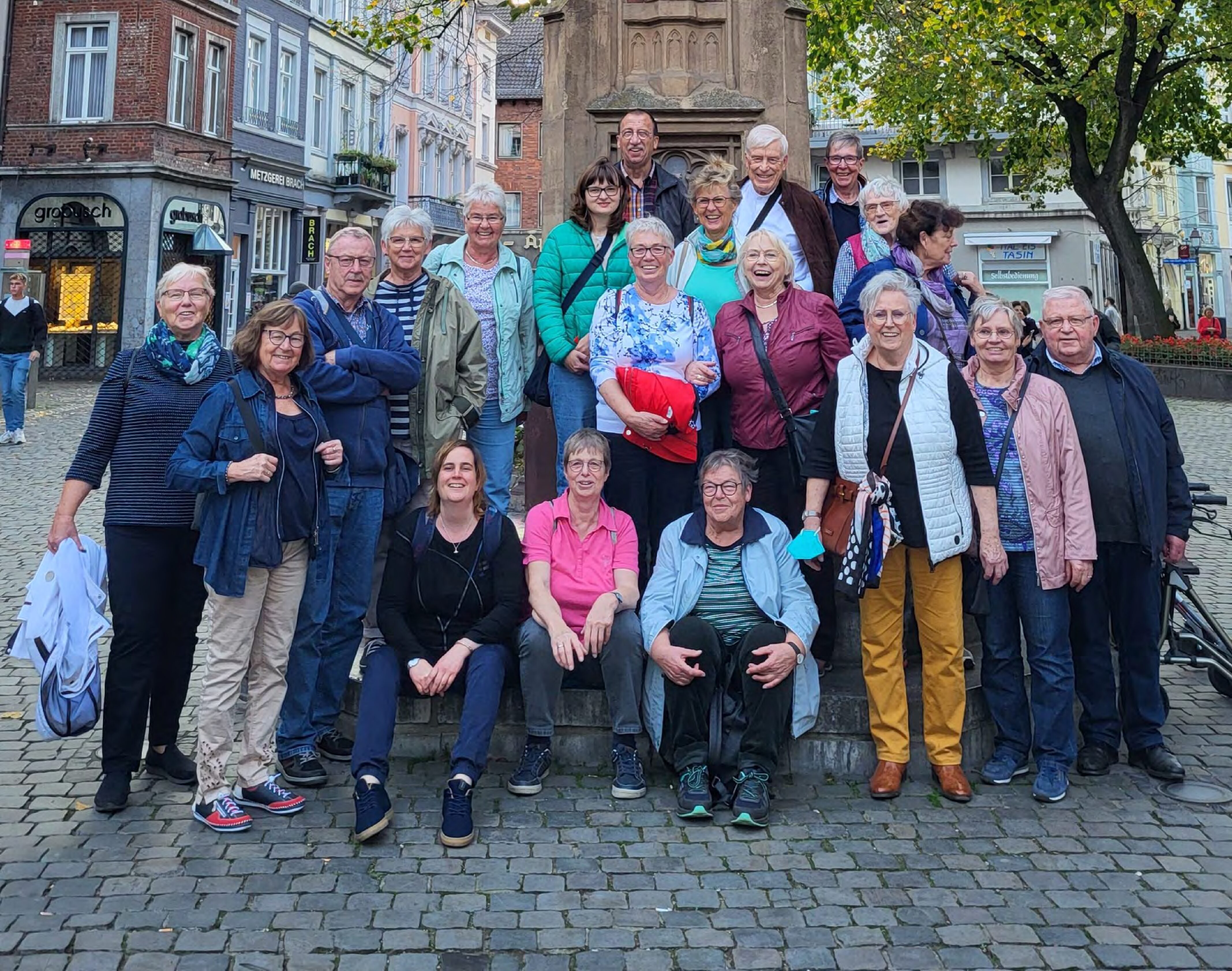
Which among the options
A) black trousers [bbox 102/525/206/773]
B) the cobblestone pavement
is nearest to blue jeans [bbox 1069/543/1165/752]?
the cobblestone pavement

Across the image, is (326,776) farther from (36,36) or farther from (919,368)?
(36,36)

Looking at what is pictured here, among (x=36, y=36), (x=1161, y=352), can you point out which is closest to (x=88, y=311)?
(x=36, y=36)

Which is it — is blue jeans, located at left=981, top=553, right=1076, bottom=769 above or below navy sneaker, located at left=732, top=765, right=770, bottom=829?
above

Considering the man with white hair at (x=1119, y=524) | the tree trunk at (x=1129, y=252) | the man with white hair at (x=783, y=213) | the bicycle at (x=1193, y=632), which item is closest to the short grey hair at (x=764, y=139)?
the man with white hair at (x=783, y=213)

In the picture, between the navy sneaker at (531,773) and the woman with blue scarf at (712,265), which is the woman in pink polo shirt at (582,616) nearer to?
the navy sneaker at (531,773)

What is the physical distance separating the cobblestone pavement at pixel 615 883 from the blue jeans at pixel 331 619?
0.29 meters

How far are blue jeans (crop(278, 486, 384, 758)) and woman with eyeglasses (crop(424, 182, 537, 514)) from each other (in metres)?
0.73

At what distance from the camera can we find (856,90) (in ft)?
81.4

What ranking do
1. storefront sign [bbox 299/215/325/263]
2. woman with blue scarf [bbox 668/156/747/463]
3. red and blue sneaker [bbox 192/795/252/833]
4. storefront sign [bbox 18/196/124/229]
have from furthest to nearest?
storefront sign [bbox 299/215/325/263]
storefront sign [bbox 18/196/124/229]
woman with blue scarf [bbox 668/156/747/463]
red and blue sneaker [bbox 192/795/252/833]

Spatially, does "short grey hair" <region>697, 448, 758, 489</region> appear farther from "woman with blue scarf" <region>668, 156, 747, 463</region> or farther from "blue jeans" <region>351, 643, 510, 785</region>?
"blue jeans" <region>351, 643, 510, 785</region>

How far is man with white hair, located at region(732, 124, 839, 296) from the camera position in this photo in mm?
5516

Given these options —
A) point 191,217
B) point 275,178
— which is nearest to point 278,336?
point 191,217

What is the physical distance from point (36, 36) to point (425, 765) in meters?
28.9

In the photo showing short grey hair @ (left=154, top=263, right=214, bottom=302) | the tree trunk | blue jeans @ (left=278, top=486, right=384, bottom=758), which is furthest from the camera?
the tree trunk
